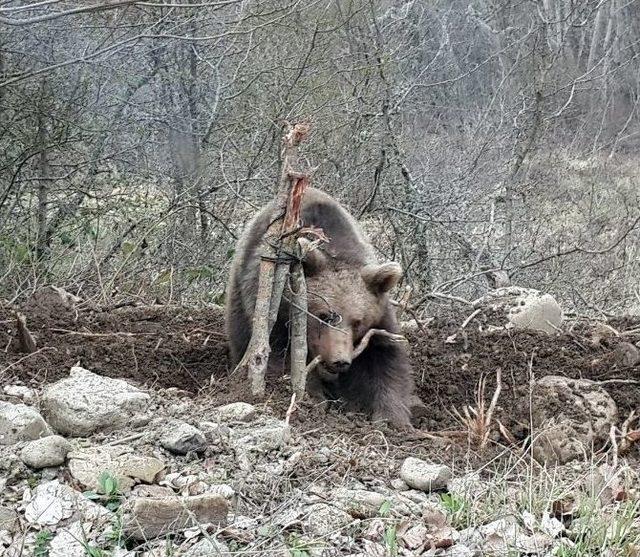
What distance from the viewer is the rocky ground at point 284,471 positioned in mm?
3117

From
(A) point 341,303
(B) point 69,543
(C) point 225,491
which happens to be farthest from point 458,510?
(A) point 341,303

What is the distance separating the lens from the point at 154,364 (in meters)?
5.78

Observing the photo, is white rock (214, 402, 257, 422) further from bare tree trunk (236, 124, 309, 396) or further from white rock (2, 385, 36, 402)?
white rock (2, 385, 36, 402)

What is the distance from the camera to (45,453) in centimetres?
341

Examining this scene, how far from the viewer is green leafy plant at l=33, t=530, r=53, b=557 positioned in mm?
3018

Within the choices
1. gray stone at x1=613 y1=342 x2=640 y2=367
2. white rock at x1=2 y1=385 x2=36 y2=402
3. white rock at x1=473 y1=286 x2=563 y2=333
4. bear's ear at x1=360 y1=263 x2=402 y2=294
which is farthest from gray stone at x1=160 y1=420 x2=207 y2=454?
white rock at x1=473 y1=286 x2=563 y2=333

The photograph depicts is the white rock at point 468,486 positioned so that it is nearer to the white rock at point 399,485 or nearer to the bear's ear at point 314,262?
the white rock at point 399,485

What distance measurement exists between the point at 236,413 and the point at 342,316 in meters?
1.44

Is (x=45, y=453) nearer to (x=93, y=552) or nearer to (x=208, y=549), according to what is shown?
(x=93, y=552)

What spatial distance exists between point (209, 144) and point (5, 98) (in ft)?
6.27

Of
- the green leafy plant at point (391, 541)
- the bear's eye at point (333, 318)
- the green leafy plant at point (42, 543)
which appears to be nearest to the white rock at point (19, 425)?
the green leafy plant at point (42, 543)

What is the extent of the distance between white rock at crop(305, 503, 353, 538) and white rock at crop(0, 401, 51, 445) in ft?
3.51

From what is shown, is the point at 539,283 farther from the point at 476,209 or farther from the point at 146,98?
the point at 146,98

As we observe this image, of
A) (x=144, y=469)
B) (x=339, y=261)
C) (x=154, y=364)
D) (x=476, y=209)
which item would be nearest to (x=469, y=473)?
(x=144, y=469)
